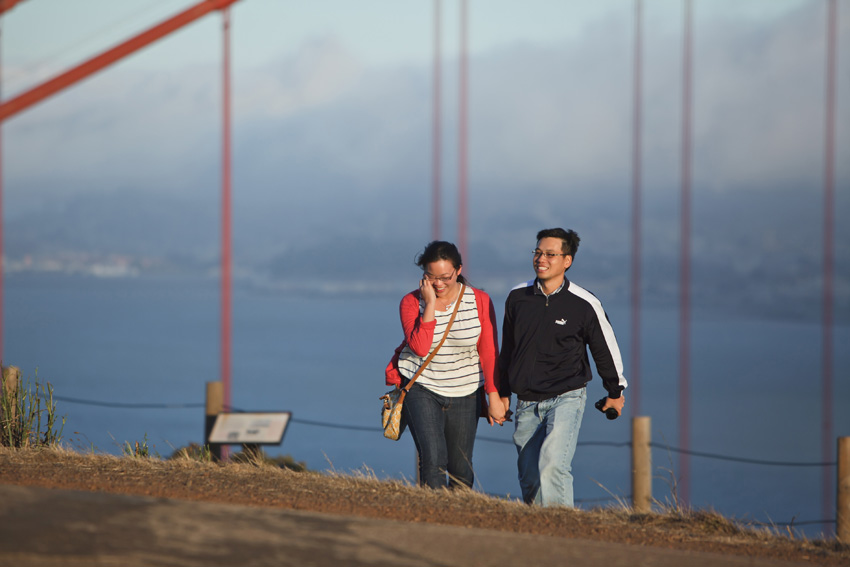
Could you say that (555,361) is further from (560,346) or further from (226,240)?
(226,240)

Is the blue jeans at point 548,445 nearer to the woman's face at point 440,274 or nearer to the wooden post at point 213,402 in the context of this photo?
the woman's face at point 440,274

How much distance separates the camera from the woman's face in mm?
4359

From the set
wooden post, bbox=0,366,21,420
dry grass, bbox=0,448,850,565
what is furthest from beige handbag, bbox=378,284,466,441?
wooden post, bbox=0,366,21,420

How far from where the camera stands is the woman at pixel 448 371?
4.39 meters

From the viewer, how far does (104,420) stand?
13888 centimetres

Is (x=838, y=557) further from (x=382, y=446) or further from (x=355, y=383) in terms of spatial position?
(x=355, y=383)

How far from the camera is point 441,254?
14.3ft

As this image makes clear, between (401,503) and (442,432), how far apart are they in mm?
610

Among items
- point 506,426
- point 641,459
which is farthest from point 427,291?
point 506,426

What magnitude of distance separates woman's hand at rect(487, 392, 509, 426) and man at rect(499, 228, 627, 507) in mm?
94

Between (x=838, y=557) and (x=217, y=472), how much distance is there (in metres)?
2.59

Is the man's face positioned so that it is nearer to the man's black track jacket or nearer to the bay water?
the man's black track jacket

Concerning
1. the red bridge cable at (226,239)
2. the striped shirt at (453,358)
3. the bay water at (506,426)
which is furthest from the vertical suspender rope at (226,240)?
the bay water at (506,426)

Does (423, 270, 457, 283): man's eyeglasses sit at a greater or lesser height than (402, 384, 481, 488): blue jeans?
greater
